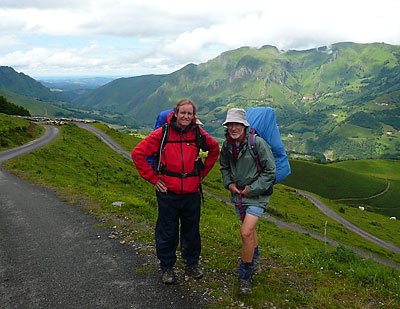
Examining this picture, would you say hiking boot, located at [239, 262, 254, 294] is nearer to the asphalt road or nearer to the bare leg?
the bare leg

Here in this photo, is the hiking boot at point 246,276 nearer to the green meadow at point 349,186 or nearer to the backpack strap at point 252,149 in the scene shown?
the backpack strap at point 252,149

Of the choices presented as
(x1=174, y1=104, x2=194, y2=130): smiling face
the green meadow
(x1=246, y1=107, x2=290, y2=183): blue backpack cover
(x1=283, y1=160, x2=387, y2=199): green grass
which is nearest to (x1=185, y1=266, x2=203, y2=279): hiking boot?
(x1=246, y1=107, x2=290, y2=183): blue backpack cover

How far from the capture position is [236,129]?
6184 mm

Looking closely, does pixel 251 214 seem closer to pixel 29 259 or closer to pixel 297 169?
pixel 29 259

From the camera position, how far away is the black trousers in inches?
254

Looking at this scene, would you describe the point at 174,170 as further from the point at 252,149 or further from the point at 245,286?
the point at 245,286

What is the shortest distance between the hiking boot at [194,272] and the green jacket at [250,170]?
200 cm

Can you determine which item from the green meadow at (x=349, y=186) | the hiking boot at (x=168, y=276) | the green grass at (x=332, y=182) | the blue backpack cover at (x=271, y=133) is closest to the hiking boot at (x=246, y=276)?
the hiking boot at (x=168, y=276)

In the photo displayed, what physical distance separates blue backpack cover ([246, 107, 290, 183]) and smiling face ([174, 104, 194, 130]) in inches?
59.3

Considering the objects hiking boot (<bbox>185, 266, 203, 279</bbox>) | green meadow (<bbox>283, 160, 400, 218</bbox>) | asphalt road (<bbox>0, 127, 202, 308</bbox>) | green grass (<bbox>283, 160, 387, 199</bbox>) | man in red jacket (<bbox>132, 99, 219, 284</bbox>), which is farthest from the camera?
green grass (<bbox>283, 160, 387, 199</bbox>)

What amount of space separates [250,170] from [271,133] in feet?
3.42

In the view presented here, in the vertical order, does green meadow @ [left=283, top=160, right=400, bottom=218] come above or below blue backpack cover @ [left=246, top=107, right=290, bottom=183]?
below

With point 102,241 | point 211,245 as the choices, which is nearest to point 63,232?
point 102,241

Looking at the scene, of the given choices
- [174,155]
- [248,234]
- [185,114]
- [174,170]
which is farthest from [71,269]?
[185,114]
